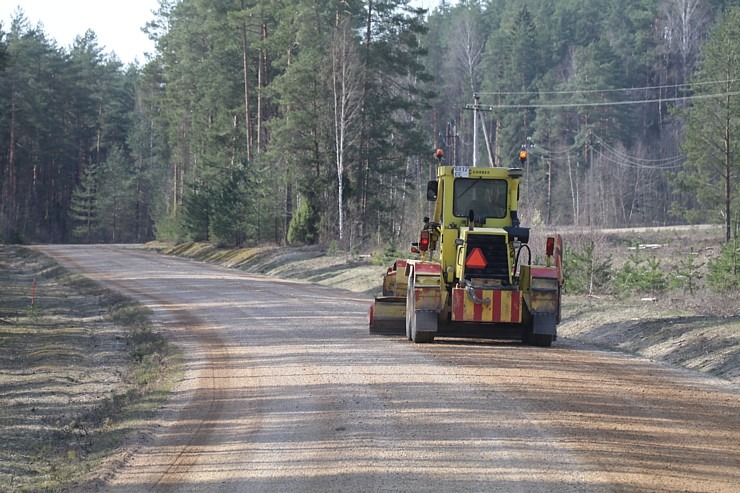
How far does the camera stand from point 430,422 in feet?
33.7

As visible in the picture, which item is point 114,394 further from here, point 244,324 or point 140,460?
point 244,324

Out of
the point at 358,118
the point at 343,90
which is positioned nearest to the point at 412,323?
the point at 343,90

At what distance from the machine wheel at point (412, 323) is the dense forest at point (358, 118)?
1906 centimetres

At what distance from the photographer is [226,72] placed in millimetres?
68750

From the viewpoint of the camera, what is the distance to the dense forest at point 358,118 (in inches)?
1991

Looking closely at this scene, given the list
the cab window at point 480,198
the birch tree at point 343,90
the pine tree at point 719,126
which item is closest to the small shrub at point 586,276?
the cab window at point 480,198

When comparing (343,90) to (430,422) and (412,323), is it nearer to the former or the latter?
(412,323)

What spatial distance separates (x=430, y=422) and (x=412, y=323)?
6.82 meters

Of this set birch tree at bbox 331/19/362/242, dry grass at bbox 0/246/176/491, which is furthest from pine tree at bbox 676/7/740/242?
dry grass at bbox 0/246/176/491

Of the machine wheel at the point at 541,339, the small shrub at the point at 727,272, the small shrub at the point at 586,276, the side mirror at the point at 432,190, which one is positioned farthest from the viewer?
the small shrub at the point at 586,276

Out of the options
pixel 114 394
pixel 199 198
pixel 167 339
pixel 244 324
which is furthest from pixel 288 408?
pixel 199 198

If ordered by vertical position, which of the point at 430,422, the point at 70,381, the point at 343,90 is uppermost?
the point at 343,90

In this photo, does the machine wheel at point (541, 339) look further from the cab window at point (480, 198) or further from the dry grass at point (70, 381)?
the dry grass at point (70, 381)

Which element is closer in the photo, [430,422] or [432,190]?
[430,422]
